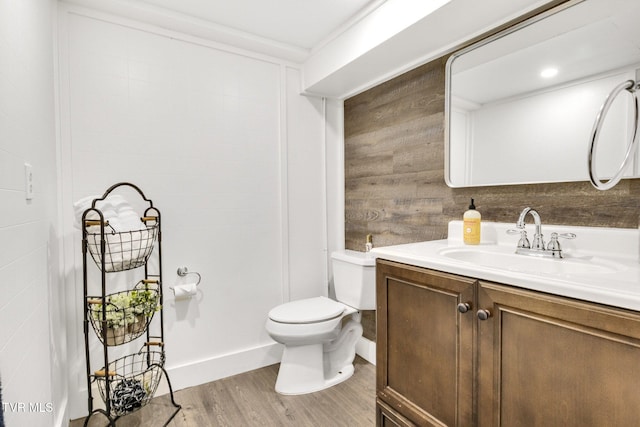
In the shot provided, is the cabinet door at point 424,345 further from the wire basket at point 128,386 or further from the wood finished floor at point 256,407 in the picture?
the wire basket at point 128,386

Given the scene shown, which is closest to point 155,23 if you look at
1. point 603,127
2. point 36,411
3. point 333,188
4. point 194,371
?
point 333,188

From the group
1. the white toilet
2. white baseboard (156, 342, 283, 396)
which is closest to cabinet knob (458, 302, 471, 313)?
the white toilet

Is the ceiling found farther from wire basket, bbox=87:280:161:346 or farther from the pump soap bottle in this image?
wire basket, bbox=87:280:161:346

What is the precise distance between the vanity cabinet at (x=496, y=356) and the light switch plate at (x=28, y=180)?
1.26 metres

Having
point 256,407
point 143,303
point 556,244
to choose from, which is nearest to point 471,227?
point 556,244

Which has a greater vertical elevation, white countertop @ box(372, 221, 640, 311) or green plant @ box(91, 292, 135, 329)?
white countertop @ box(372, 221, 640, 311)

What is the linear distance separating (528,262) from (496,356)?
471 mm

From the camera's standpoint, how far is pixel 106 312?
1.48 metres

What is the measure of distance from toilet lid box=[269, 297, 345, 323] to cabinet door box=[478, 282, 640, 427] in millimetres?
1000

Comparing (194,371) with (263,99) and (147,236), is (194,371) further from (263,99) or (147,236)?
(263,99)

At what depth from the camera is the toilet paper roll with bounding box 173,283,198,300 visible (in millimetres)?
1889

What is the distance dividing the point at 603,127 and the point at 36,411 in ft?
7.06

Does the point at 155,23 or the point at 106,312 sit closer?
the point at 106,312

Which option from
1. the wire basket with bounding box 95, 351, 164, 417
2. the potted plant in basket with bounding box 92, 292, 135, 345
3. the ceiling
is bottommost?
the wire basket with bounding box 95, 351, 164, 417
